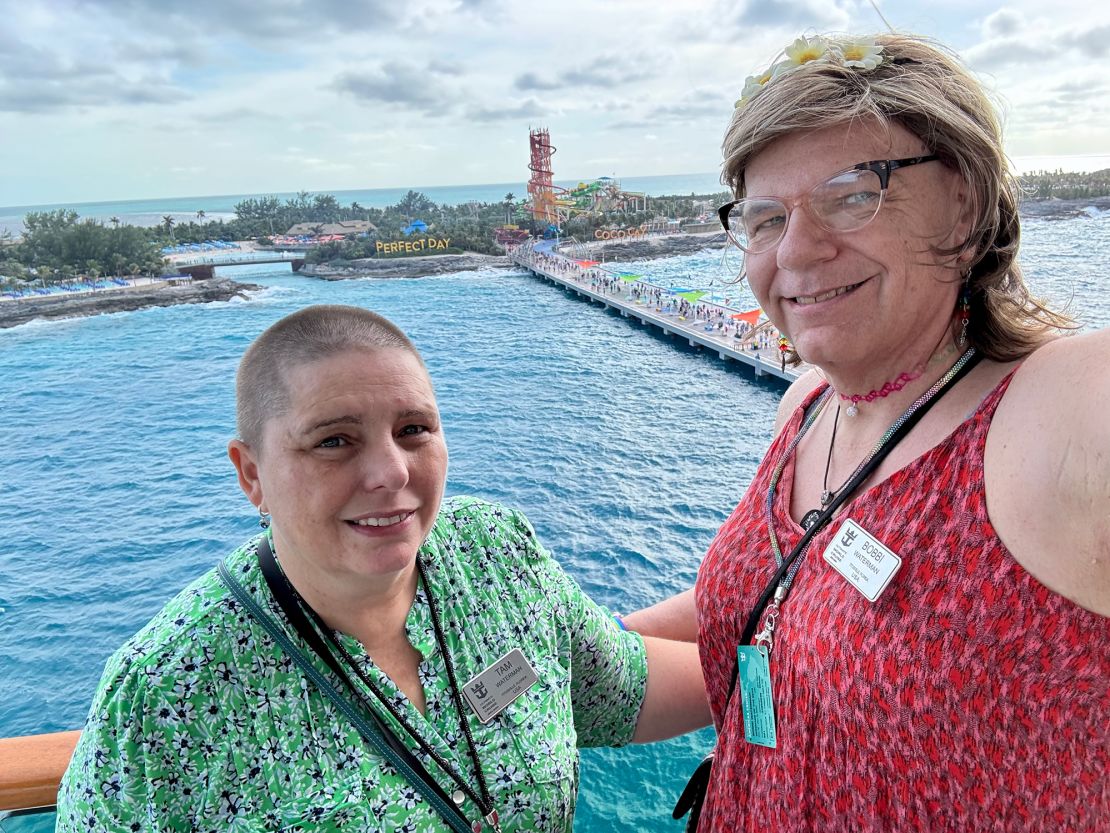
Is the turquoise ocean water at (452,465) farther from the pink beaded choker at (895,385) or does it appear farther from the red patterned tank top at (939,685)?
the red patterned tank top at (939,685)

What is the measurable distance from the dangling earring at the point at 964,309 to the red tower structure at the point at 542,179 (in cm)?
6859

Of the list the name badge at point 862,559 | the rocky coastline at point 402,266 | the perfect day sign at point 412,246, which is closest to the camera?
the name badge at point 862,559

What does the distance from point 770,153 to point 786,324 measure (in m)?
0.29

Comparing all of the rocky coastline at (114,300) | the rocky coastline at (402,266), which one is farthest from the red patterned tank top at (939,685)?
the rocky coastline at (402,266)

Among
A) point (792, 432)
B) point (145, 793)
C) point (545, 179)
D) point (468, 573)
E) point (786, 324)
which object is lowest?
point (145, 793)

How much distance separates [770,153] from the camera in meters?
1.22

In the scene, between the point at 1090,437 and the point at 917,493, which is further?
the point at 917,493

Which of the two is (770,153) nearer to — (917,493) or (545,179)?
(917,493)

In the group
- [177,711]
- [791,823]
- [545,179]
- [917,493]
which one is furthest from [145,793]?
[545,179]

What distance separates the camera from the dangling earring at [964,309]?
117 cm

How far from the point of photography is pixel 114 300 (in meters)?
43.7

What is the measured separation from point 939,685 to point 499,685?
0.73 meters

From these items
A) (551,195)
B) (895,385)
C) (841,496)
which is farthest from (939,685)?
(551,195)

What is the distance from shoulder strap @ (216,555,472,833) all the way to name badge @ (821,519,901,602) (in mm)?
739
